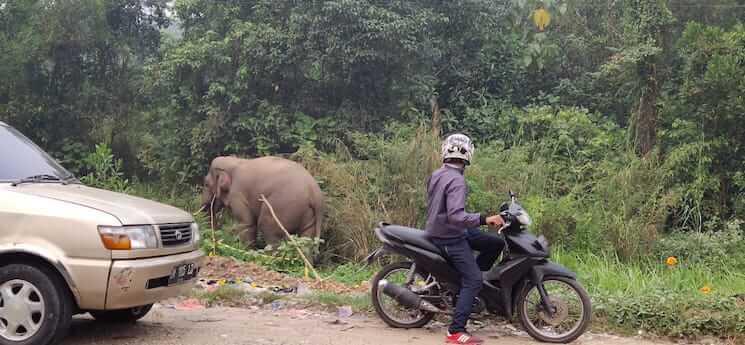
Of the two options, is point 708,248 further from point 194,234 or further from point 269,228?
point 194,234

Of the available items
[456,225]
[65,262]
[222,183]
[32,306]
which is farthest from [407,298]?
[222,183]

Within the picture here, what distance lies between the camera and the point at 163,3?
18.9m

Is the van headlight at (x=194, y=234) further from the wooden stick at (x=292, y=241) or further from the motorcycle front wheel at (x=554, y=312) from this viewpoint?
the wooden stick at (x=292, y=241)

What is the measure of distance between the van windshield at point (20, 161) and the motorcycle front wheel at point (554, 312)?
4082mm

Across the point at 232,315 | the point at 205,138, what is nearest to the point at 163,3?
the point at 205,138

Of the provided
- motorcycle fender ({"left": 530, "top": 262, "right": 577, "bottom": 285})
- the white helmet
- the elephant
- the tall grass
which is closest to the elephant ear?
the elephant

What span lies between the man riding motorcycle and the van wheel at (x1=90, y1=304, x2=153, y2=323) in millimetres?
2608

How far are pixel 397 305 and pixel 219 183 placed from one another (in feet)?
21.7

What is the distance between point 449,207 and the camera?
20.9 ft

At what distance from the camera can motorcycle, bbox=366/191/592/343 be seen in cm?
653

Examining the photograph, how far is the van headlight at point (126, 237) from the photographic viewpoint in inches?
214

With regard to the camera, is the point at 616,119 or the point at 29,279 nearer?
the point at 29,279

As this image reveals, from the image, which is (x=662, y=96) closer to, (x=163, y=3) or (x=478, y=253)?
(x=478, y=253)

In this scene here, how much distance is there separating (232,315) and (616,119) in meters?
10.8
